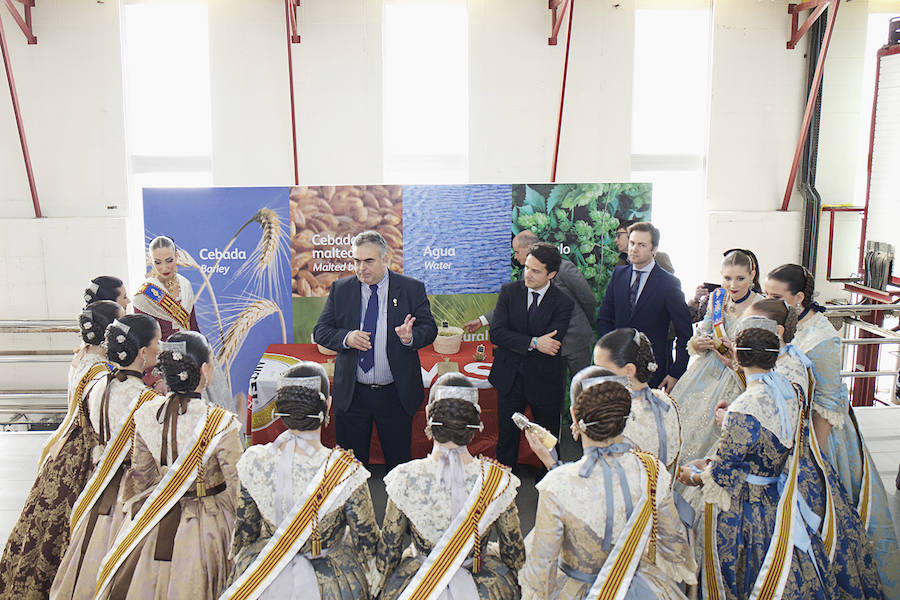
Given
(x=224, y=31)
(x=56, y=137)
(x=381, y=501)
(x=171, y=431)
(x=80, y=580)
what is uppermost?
(x=224, y=31)

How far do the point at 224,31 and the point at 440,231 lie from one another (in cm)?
342

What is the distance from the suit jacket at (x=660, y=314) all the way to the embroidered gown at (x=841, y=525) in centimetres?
126

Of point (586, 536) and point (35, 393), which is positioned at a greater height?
point (586, 536)

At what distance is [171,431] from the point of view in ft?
8.78

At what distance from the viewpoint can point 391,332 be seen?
4.00 meters

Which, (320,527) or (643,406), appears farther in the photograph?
(643,406)

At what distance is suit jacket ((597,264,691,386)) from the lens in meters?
4.45

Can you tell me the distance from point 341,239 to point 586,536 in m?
3.61

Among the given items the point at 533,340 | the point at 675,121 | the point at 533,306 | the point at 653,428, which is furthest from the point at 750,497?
the point at 675,121

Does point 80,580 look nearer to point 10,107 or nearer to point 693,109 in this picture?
point 10,107

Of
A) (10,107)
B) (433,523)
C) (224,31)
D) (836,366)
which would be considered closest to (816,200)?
(836,366)

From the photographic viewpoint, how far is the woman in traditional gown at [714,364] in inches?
157

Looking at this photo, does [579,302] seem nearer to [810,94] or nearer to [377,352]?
[377,352]

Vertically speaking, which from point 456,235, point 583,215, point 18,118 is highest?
point 18,118
